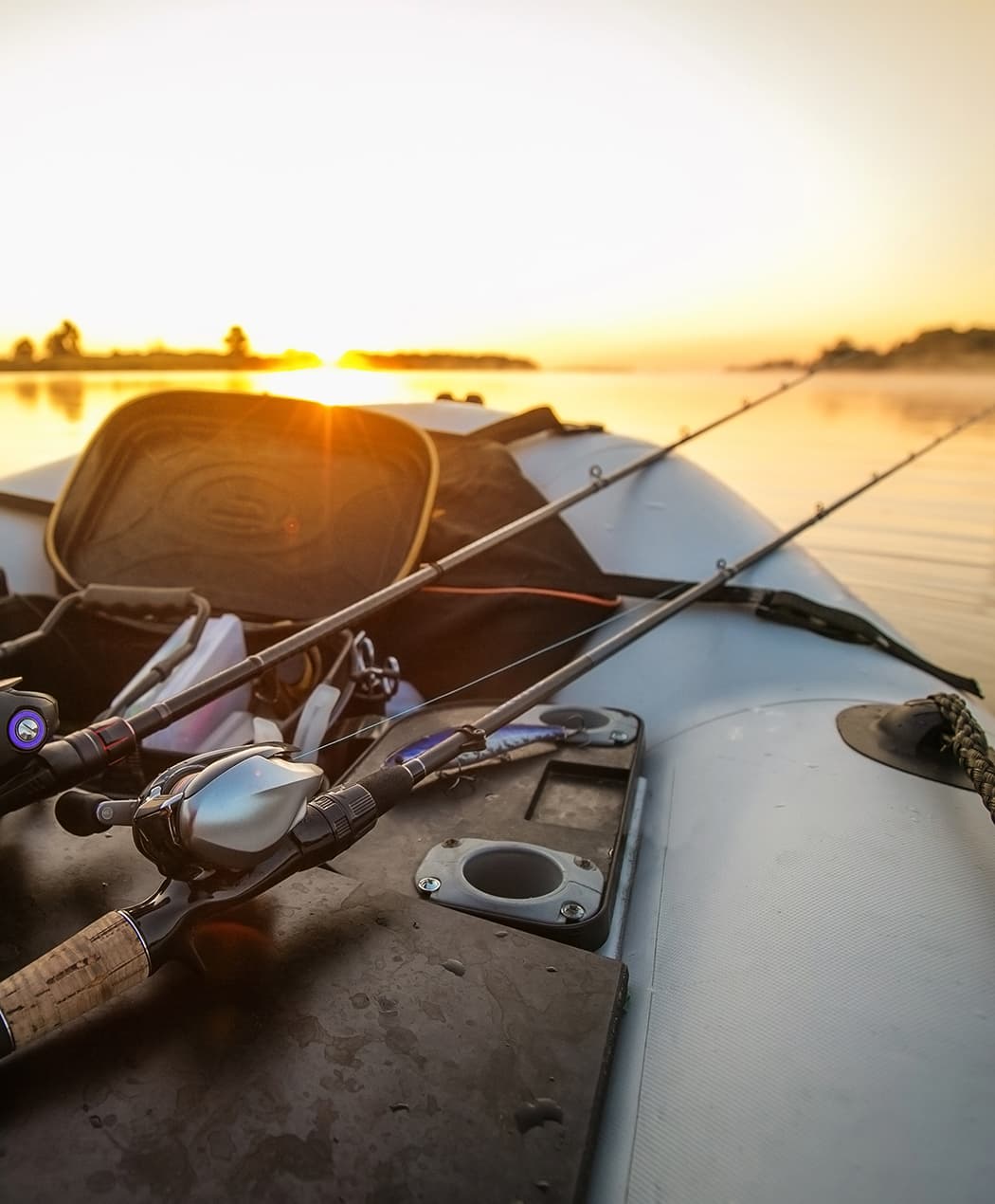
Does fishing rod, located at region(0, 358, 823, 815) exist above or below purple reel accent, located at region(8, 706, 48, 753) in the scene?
below

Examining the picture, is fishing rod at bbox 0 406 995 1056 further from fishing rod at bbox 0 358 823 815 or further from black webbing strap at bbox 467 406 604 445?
black webbing strap at bbox 467 406 604 445

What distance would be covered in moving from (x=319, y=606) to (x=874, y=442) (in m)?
10.3

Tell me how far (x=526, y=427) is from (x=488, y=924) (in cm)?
277

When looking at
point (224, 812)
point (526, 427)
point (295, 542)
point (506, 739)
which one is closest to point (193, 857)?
point (224, 812)

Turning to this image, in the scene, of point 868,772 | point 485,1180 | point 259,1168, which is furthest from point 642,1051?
point 868,772

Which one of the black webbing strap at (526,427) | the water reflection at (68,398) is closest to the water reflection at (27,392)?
the water reflection at (68,398)

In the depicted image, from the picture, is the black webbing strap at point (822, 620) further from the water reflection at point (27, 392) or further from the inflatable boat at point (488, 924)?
the water reflection at point (27, 392)

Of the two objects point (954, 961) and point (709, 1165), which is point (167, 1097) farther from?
point (954, 961)

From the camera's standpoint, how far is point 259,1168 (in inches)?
28.3

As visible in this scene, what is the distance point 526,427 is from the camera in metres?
3.56

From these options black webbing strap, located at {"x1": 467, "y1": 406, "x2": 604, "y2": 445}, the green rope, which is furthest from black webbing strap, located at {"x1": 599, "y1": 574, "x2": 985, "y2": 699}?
black webbing strap, located at {"x1": 467, "y1": 406, "x2": 604, "y2": 445}

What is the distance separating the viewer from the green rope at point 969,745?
3.76 ft

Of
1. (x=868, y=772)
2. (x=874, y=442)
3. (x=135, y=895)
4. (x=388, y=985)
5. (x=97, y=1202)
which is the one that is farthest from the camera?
(x=874, y=442)

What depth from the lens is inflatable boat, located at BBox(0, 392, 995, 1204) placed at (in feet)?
2.51
